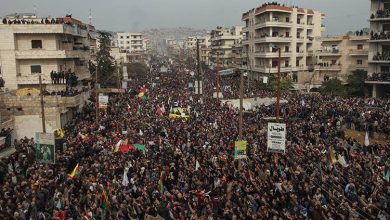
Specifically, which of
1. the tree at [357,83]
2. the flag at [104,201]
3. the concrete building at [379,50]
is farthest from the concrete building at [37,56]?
the concrete building at [379,50]

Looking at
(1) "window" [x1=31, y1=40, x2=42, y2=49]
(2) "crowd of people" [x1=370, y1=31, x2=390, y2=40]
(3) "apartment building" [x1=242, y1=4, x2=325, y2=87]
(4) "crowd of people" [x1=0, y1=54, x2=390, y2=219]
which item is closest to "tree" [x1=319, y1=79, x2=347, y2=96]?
(2) "crowd of people" [x1=370, y1=31, x2=390, y2=40]

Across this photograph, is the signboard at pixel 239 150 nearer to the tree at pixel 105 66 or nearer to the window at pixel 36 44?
the window at pixel 36 44

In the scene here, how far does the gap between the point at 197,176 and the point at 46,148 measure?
6576mm

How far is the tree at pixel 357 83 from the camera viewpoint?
48750mm

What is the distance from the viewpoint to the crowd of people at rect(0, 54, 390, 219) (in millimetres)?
13430

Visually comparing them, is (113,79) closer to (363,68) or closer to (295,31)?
(295,31)

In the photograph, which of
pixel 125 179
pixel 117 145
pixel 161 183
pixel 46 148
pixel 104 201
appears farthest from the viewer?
pixel 117 145

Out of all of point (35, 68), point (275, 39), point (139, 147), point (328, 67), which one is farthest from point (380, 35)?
point (35, 68)

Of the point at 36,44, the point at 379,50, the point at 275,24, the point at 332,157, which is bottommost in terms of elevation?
the point at 332,157

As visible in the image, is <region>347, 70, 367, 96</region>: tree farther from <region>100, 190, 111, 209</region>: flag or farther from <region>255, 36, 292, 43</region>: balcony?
<region>100, 190, 111, 209</region>: flag

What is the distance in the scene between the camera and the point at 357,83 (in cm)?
4875

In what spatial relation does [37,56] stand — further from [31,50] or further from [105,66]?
[105,66]

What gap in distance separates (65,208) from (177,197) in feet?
12.5

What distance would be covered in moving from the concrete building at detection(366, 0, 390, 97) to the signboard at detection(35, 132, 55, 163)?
123ft
